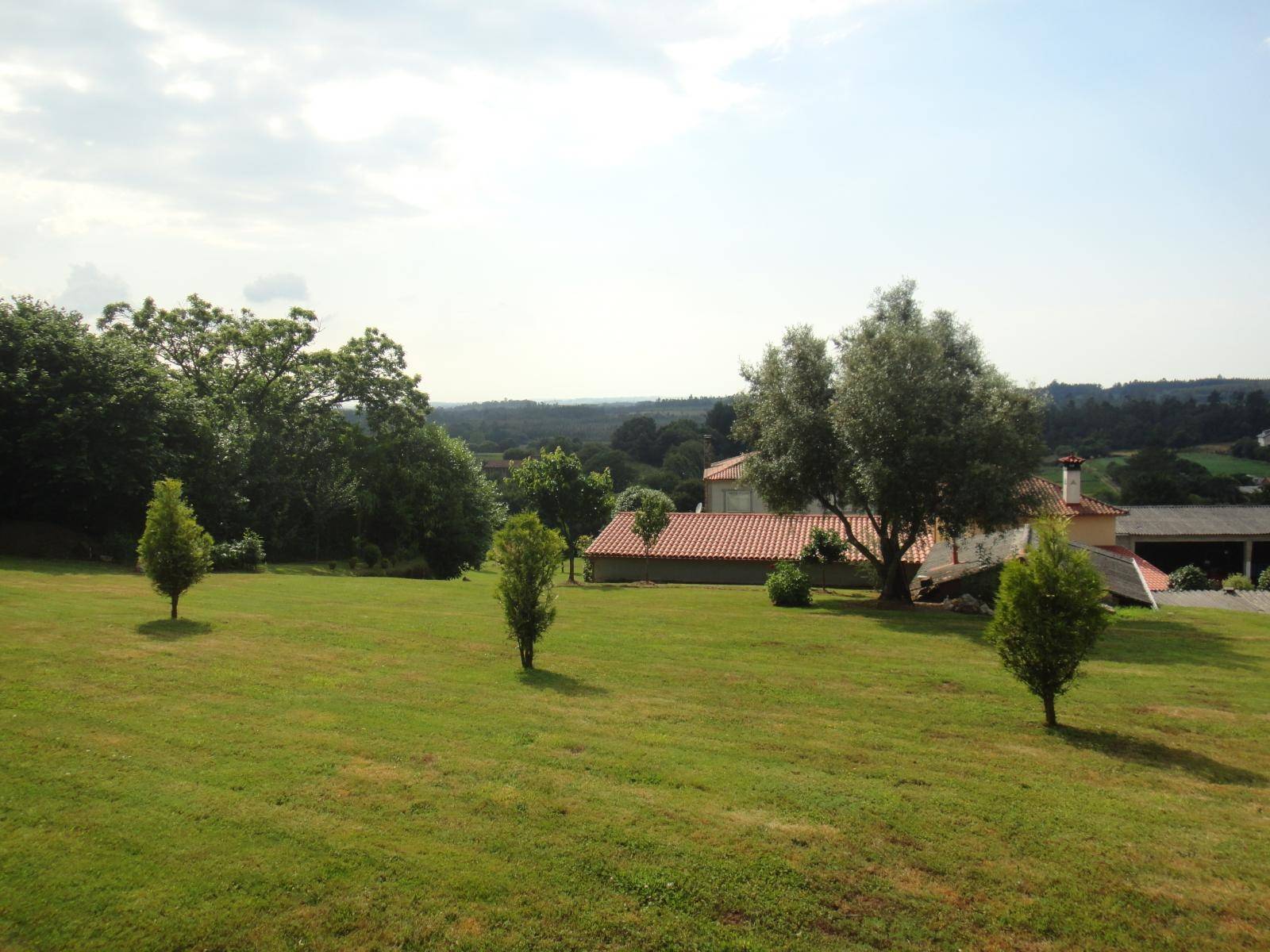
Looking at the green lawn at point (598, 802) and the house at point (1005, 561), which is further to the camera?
the house at point (1005, 561)

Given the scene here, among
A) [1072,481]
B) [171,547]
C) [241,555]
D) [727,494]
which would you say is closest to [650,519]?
[241,555]

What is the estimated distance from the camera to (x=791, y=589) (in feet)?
82.4

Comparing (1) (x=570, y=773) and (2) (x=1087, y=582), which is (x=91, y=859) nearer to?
(1) (x=570, y=773)

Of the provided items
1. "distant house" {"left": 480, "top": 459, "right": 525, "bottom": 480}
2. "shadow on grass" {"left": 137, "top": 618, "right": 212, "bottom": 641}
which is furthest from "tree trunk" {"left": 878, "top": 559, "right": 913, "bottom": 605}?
"distant house" {"left": 480, "top": 459, "right": 525, "bottom": 480}

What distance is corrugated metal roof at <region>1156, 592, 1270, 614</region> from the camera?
2716 centimetres

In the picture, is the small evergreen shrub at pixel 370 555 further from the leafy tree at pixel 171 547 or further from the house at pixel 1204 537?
the house at pixel 1204 537

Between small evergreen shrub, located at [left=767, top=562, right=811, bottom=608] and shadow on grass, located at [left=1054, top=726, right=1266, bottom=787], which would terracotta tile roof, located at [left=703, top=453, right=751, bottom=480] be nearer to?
small evergreen shrub, located at [left=767, top=562, right=811, bottom=608]

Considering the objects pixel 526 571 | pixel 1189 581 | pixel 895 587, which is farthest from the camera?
pixel 1189 581

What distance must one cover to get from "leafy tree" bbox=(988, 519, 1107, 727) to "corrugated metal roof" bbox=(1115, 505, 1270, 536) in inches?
1761

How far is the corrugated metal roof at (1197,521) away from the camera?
4897cm

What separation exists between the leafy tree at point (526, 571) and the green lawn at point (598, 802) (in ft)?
2.64

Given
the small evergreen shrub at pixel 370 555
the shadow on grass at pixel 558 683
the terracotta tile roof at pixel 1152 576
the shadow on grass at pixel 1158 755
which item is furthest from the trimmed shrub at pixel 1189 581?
the small evergreen shrub at pixel 370 555

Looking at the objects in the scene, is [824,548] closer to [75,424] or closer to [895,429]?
[895,429]

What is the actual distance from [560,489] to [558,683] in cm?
2571
